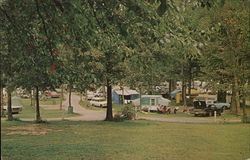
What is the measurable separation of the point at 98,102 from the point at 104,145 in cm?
982

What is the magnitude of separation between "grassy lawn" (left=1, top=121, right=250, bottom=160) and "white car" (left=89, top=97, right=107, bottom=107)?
3.62 metres

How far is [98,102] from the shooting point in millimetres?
22891

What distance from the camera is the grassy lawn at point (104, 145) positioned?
10922mm

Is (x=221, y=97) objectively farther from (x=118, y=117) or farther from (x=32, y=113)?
(x=32, y=113)

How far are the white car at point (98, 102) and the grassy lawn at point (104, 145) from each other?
362 centimetres

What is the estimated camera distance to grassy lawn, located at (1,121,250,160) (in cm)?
1092

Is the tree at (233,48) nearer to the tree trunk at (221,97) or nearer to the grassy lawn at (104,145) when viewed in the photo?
the tree trunk at (221,97)

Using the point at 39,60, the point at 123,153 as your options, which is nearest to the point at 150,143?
the point at 123,153

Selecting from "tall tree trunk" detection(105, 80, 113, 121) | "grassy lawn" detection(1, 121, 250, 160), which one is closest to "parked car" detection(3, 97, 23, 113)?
"grassy lawn" detection(1, 121, 250, 160)

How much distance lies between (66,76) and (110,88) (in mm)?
16611

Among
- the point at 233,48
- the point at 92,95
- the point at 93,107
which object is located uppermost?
the point at 233,48

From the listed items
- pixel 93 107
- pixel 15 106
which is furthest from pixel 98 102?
pixel 15 106

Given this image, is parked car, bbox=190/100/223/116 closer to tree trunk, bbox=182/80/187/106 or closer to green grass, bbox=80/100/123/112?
tree trunk, bbox=182/80/187/106

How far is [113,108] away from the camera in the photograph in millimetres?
25250
